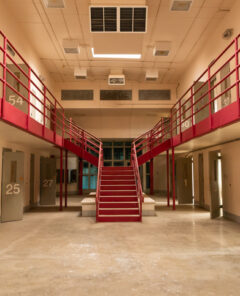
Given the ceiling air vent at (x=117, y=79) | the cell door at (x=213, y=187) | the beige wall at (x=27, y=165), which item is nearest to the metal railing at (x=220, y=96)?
the cell door at (x=213, y=187)

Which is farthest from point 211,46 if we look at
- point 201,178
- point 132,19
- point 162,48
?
point 201,178

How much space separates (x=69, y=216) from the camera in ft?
28.2

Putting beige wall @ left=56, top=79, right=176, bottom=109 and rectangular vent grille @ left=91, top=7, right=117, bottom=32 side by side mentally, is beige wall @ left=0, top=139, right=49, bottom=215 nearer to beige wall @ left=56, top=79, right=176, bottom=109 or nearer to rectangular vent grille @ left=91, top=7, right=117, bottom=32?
beige wall @ left=56, top=79, right=176, bottom=109

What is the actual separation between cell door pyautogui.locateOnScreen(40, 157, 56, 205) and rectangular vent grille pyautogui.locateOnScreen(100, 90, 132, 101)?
16.1 ft

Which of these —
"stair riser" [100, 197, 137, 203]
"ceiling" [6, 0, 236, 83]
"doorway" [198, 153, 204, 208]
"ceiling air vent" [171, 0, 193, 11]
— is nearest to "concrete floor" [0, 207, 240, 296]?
"stair riser" [100, 197, 137, 203]

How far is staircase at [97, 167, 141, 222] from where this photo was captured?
7.65 m

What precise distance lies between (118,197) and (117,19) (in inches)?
216

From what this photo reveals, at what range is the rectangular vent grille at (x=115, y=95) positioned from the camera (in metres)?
13.7

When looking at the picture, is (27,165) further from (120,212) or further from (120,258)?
(120,258)

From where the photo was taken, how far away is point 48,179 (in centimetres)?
1055

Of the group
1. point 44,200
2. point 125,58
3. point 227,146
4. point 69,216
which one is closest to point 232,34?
point 227,146

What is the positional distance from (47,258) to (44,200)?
21.9ft

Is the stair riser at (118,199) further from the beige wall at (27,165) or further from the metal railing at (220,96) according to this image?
the beige wall at (27,165)

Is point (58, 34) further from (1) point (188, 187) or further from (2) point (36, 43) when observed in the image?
(1) point (188, 187)
